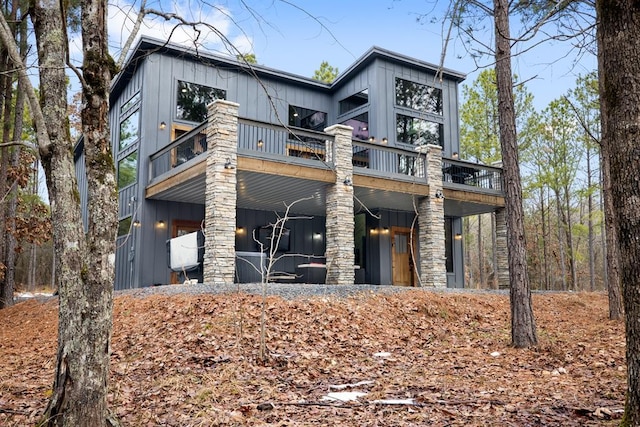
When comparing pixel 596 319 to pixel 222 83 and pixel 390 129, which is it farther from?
pixel 222 83

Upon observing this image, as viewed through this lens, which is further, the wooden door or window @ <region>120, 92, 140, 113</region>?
window @ <region>120, 92, 140, 113</region>

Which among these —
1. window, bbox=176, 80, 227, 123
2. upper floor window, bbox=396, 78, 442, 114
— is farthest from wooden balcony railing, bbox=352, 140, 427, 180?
window, bbox=176, 80, 227, 123

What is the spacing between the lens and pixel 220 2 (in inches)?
166

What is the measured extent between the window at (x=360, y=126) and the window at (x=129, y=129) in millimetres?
6928

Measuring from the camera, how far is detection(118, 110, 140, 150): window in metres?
15.1

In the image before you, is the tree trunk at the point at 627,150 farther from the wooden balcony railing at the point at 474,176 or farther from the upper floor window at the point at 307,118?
the upper floor window at the point at 307,118

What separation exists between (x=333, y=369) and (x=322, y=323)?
2053 mm

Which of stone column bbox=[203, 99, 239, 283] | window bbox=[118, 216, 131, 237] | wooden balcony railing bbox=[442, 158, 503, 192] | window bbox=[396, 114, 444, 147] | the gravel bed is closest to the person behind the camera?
→ the gravel bed

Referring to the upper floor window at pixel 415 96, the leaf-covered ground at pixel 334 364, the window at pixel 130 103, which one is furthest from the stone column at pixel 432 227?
the window at pixel 130 103

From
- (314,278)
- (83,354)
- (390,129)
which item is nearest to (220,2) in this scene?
(83,354)

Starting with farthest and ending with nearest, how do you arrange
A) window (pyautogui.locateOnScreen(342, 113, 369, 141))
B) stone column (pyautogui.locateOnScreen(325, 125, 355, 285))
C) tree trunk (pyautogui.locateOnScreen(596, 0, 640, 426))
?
window (pyautogui.locateOnScreen(342, 113, 369, 141)) < stone column (pyautogui.locateOnScreen(325, 125, 355, 285)) < tree trunk (pyautogui.locateOnScreen(596, 0, 640, 426))

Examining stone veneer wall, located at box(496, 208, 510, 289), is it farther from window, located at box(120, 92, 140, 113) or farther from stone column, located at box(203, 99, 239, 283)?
window, located at box(120, 92, 140, 113)

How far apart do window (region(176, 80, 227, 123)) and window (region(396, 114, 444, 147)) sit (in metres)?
5.99

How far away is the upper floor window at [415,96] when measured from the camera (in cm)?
1717
